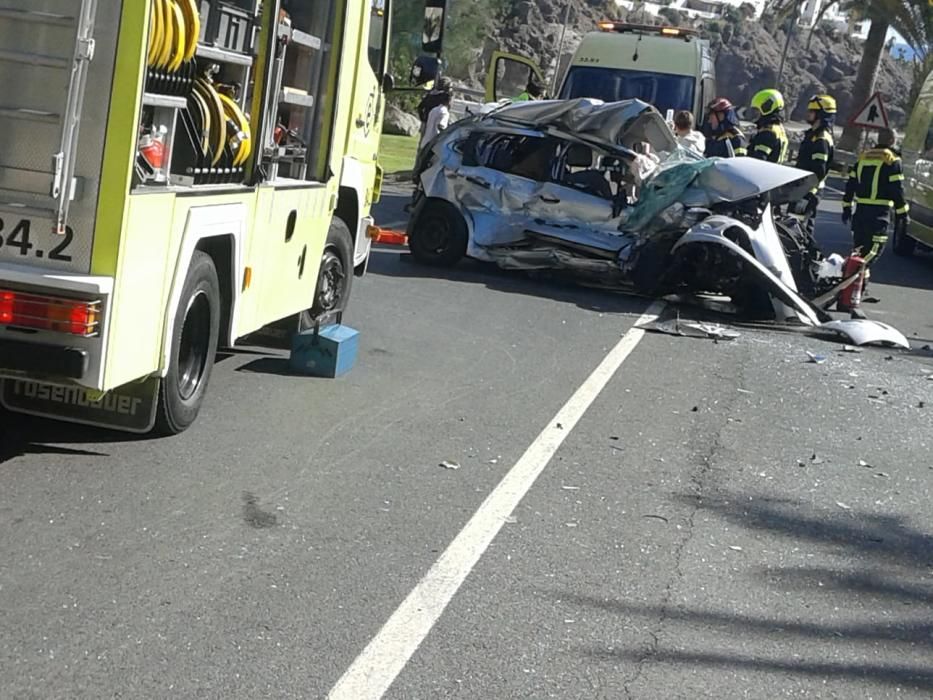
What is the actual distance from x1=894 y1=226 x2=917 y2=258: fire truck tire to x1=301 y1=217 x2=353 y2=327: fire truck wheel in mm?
14238

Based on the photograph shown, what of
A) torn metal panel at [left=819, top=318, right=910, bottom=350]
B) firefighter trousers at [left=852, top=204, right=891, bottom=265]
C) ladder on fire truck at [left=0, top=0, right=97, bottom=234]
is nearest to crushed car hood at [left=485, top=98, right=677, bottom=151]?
firefighter trousers at [left=852, top=204, right=891, bottom=265]

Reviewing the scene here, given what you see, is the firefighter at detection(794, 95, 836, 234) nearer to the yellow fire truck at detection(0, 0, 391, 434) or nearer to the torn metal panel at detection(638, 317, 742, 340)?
the torn metal panel at detection(638, 317, 742, 340)

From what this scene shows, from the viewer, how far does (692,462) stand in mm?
7508

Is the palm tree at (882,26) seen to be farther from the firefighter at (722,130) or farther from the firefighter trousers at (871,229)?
the firefighter trousers at (871,229)

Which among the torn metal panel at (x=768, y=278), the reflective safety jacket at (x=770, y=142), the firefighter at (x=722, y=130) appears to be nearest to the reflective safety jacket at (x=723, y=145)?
the firefighter at (x=722, y=130)

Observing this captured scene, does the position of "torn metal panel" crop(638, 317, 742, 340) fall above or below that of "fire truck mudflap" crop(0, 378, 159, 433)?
above

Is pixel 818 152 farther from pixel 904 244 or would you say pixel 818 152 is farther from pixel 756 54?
pixel 756 54

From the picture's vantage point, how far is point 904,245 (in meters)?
22.1

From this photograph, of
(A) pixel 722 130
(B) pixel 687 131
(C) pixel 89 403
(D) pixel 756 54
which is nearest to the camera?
(C) pixel 89 403

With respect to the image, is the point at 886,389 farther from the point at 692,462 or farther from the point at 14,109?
the point at 14,109

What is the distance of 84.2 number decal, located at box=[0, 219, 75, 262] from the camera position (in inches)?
211

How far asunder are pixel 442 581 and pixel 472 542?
52cm

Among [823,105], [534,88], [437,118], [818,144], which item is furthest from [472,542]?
[437,118]

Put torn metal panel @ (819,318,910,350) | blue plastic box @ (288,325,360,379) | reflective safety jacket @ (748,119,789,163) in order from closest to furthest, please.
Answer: blue plastic box @ (288,325,360,379) → torn metal panel @ (819,318,910,350) → reflective safety jacket @ (748,119,789,163)
